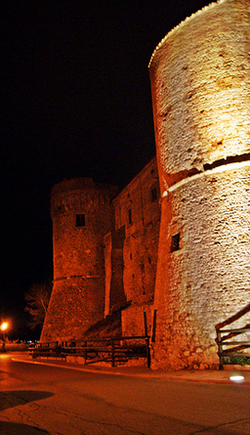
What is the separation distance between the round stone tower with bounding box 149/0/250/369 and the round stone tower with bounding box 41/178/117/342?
14855 mm

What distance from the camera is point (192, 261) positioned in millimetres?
10141

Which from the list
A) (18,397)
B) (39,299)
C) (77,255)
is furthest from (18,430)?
(39,299)

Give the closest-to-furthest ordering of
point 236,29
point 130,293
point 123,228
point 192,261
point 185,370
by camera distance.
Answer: point 185,370 < point 192,261 < point 236,29 < point 130,293 < point 123,228

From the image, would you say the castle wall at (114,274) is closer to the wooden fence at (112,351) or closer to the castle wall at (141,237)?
the castle wall at (141,237)

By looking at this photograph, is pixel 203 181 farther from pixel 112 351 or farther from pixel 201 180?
pixel 112 351

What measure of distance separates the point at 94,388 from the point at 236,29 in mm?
11378

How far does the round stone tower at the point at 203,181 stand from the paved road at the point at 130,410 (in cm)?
268

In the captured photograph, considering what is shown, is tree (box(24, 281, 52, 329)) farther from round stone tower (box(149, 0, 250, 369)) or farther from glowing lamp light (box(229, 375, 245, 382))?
glowing lamp light (box(229, 375, 245, 382))

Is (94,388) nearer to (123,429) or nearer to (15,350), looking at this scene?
(123,429)

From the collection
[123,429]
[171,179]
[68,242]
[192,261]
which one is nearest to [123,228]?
[68,242]

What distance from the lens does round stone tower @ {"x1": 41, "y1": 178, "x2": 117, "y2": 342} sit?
2509 centimetres

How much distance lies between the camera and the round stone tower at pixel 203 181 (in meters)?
9.23

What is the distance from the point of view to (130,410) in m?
4.82

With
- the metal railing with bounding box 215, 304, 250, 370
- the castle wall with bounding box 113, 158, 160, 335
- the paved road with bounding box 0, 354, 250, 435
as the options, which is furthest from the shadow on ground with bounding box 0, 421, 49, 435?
the castle wall with bounding box 113, 158, 160, 335
